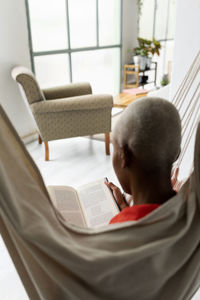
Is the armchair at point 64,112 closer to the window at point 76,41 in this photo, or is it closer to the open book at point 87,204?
the window at point 76,41

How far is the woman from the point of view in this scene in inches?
25.7

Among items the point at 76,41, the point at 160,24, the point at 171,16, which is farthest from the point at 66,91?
the point at 171,16

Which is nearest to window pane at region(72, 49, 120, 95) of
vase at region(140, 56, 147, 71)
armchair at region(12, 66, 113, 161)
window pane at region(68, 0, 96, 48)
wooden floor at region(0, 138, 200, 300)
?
window pane at region(68, 0, 96, 48)

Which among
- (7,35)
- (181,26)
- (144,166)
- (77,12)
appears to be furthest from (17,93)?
(144,166)

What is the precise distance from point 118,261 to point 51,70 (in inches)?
131

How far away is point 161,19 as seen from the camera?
6.82 m

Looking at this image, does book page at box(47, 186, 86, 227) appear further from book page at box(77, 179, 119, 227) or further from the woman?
the woman

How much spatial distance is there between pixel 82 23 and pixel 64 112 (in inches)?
77.0

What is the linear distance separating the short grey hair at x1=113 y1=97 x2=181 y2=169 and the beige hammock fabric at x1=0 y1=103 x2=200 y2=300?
0.07m

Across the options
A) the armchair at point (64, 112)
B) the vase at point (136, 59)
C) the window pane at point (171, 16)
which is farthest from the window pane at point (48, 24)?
the window pane at point (171, 16)

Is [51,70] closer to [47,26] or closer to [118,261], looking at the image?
[47,26]

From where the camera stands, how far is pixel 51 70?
11.9 ft

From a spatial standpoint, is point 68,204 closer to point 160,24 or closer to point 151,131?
point 151,131

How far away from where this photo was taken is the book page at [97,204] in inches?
A: 46.0
